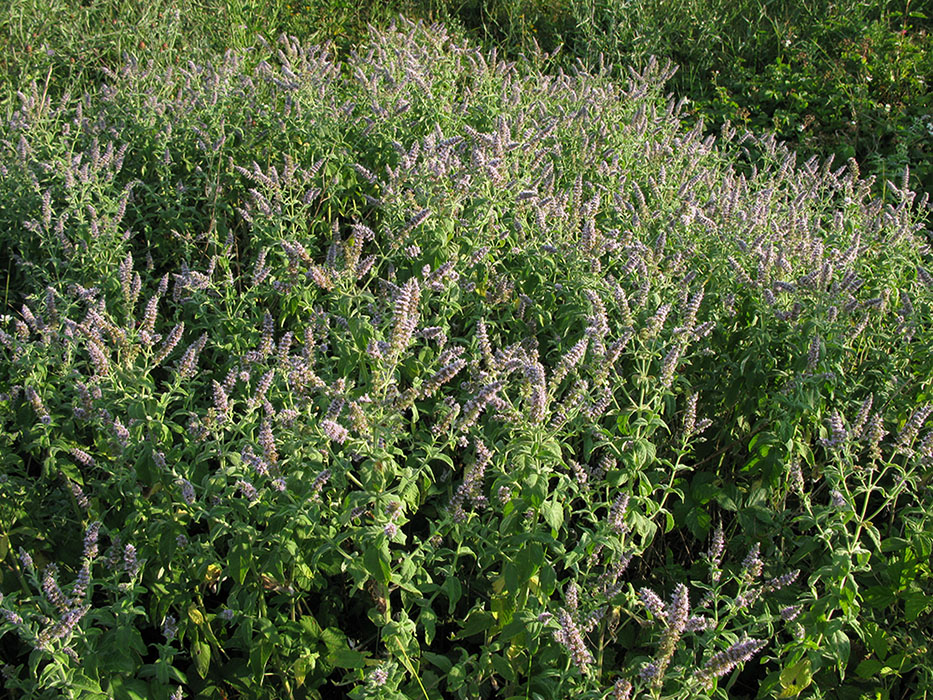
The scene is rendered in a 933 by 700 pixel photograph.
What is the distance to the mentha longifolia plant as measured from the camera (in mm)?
2590

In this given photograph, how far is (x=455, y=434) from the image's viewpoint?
286cm

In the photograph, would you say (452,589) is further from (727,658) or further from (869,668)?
(869,668)

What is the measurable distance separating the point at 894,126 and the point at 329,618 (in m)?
6.54

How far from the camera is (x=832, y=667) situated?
9.95 ft

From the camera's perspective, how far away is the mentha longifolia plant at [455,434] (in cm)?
259

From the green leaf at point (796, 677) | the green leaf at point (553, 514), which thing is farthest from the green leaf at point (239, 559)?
the green leaf at point (796, 677)

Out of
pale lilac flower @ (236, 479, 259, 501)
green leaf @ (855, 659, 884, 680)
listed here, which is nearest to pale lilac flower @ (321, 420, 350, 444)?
pale lilac flower @ (236, 479, 259, 501)

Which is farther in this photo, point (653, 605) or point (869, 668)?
point (869, 668)

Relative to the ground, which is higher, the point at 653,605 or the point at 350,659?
the point at 653,605

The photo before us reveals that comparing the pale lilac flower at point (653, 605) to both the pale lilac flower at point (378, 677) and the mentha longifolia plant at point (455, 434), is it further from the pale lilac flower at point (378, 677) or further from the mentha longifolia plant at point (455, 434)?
the pale lilac flower at point (378, 677)

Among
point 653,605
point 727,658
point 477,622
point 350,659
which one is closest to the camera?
point 727,658

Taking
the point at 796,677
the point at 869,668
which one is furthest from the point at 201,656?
the point at 869,668

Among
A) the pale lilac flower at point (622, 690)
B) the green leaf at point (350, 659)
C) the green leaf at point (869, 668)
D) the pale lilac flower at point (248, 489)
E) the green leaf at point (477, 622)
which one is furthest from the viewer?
the green leaf at point (869, 668)

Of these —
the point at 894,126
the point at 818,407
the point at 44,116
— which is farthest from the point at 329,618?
the point at 894,126
